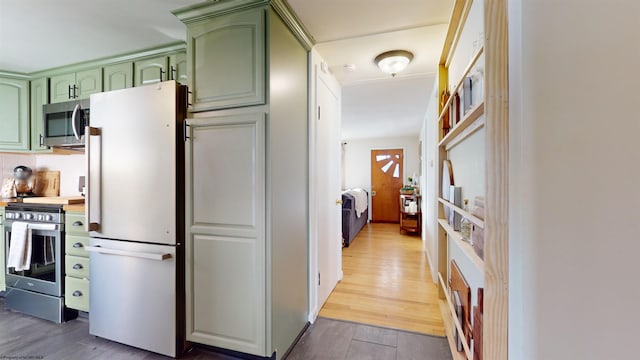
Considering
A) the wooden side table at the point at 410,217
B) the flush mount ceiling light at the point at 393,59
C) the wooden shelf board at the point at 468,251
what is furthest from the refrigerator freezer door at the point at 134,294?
the wooden side table at the point at 410,217

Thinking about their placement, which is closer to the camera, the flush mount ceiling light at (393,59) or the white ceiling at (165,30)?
the white ceiling at (165,30)

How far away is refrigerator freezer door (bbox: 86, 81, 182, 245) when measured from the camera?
1.54 m

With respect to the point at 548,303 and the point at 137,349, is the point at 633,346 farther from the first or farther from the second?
the point at 137,349

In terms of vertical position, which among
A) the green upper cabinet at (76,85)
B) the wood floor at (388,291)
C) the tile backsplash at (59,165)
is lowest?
the wood floor at (388,291)

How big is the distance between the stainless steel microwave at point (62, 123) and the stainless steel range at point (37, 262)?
65 cm

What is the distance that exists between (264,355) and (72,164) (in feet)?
10.1

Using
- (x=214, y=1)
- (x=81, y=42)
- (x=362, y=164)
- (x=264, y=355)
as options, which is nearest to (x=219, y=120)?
(x=214, y=1)

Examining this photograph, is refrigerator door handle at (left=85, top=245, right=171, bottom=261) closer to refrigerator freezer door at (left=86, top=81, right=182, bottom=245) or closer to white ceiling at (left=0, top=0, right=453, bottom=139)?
refrigerator freezer door at (left=86, top=81, right=182, bottom=245)

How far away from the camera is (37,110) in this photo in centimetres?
254

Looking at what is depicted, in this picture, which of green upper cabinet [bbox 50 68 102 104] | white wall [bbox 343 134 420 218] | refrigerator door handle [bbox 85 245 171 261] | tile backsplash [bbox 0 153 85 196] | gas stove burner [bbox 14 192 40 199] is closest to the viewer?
refrigerator door handle [bbox 85 245 171 261]

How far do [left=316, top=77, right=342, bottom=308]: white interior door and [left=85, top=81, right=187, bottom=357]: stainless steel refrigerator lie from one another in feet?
3.51

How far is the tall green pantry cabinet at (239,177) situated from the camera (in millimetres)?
1446

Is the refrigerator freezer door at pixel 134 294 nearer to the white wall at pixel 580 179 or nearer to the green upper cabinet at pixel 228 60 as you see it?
the green upper cabinet at pixel 228 60

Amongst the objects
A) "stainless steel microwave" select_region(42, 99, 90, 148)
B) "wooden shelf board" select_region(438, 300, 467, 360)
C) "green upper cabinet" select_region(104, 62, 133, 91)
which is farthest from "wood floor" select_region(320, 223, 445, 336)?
"stainless steel microwave" select_region(42, 99, 90, 148)
